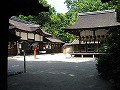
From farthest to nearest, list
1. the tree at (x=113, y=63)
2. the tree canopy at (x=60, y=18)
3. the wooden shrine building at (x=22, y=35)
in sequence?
the tree canopy at (x=60, y=18)
the wooden shrine building at (x=22, y=35)
the tree at (x=113, y=63)

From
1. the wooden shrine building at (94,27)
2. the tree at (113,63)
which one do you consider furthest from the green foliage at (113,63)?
the wooden shrine building at (94,27)

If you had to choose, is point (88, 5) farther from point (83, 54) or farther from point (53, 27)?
point (83, 54)

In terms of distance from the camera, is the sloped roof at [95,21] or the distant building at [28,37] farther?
the distant building at [28,37]

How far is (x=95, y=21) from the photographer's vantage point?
96.1 ft

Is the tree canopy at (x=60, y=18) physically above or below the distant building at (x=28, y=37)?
above

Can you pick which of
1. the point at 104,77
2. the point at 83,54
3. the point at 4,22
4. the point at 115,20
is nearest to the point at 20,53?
the point at 83,54

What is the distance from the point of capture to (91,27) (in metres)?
26.9

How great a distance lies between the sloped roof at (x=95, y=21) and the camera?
27.0 meters

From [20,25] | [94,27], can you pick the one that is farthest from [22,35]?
[94,27]

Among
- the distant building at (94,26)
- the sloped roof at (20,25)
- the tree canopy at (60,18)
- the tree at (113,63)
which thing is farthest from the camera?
the tree canopy at (60,18)

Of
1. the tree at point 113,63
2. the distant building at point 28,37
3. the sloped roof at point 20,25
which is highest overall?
the sloped roof at point 20,25

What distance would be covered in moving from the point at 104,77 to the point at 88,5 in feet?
161

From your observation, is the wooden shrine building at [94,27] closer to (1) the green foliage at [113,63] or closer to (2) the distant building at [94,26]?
(2) the distant building at [94,26]

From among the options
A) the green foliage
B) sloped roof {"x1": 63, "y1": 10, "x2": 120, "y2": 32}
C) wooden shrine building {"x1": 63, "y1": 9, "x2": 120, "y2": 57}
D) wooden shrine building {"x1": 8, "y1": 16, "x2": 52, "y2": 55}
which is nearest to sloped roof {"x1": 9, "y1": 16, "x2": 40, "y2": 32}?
wooden shrine building {"x1": 8, "y1": 16, "x2": 52, "y2": 55}
